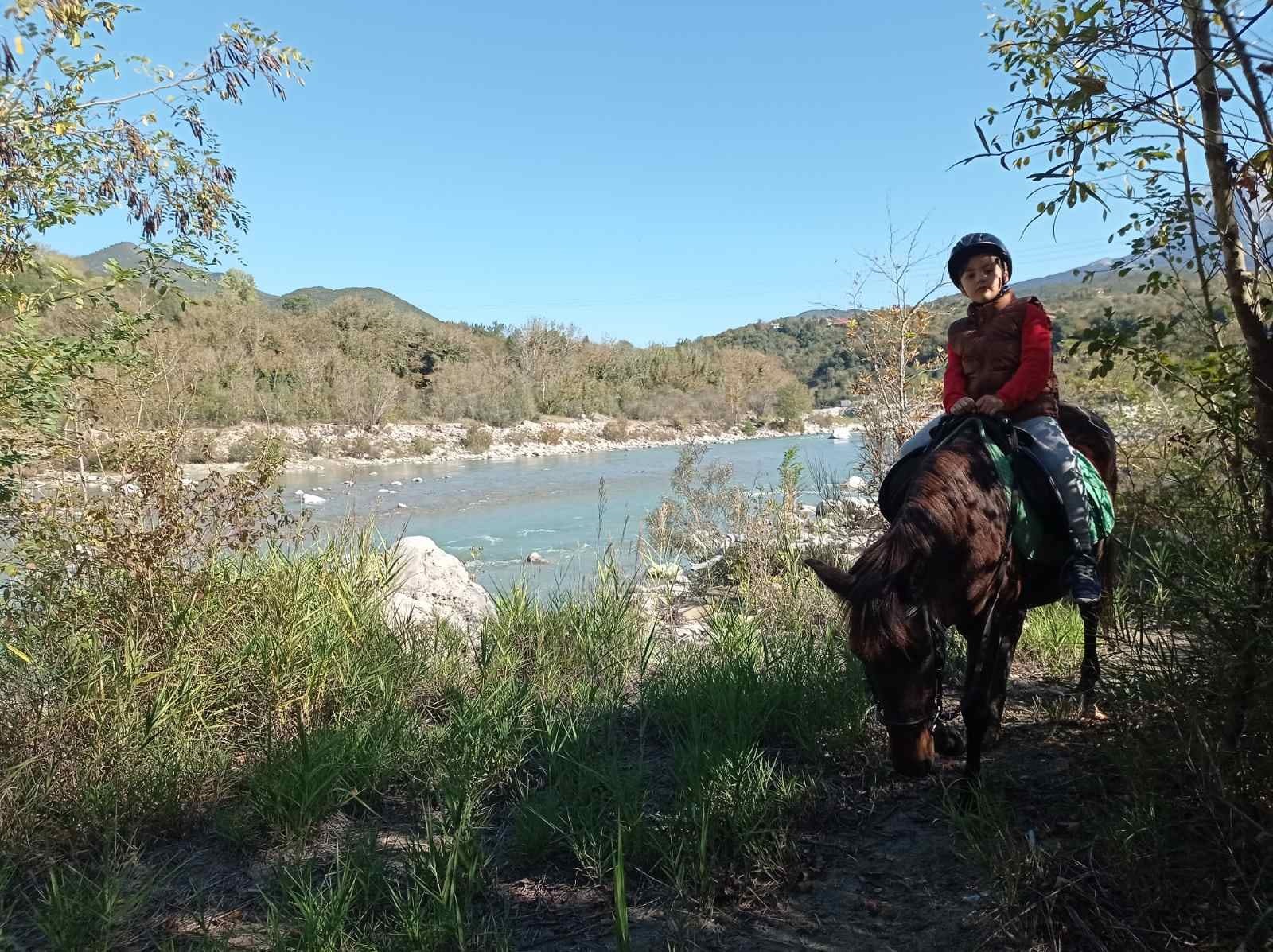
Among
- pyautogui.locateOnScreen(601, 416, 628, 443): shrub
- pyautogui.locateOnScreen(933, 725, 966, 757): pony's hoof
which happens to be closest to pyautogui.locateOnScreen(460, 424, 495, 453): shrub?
pyautogui.locateOnScreen(601, 416, 628, 443): shrub

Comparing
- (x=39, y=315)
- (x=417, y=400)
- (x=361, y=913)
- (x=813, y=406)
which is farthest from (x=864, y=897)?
(x=813, y=406)

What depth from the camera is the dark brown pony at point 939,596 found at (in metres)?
2.58

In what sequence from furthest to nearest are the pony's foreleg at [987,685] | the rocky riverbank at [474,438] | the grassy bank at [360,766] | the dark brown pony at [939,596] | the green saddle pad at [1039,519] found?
the rocky riverbank at [474,438] → the green saddle pad at [1039,519] → the pony's foreleg at [987,685] → the dark brown pony at [939,596] → the grassy bank at [360,766]

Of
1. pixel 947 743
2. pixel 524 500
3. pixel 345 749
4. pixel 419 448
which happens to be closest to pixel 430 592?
pixel 345 749

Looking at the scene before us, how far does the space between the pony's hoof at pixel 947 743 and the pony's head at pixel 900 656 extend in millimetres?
696

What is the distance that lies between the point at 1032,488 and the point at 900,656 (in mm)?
1285

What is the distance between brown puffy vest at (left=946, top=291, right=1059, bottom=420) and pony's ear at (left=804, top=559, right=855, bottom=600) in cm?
146

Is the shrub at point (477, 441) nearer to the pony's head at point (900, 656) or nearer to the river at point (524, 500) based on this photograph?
the river at point (524, 500)

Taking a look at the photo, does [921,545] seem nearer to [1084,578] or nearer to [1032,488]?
[1032,488]

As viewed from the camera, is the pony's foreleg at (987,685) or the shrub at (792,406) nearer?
the pony's foreleg at (987,685)

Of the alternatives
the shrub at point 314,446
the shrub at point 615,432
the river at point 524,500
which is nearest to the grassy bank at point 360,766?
the river at point 524,500

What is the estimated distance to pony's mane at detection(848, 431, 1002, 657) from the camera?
2.56 meters

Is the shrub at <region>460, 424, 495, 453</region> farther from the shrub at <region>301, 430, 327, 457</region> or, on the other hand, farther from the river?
the shrub at <region>301, 430, 327, 457</region>

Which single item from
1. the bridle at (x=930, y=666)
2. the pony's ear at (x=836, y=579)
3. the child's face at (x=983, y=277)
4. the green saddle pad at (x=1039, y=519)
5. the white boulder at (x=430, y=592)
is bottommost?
the white boulder at (x=430, y=592)
